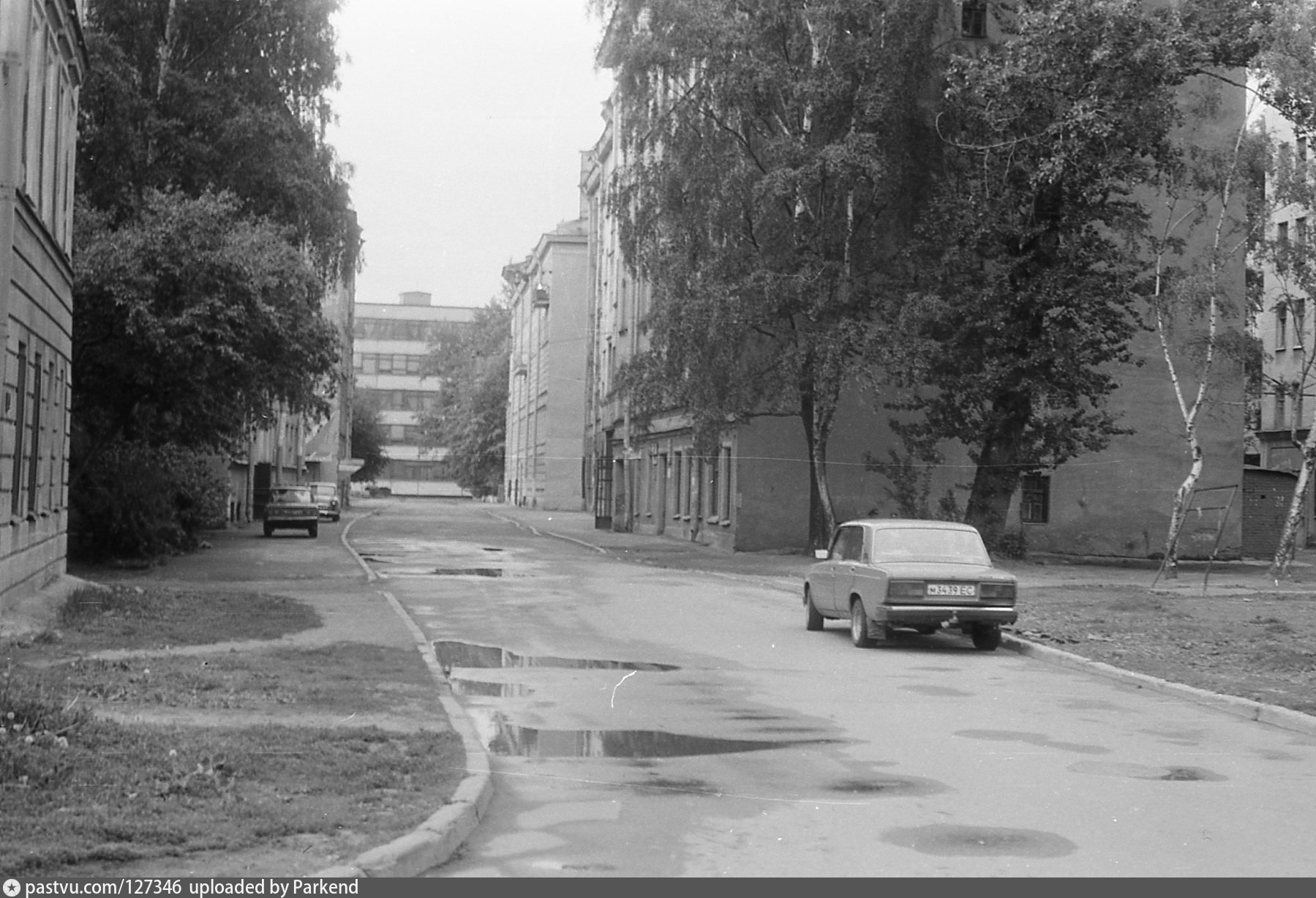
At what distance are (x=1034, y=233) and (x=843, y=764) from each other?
1115 inches

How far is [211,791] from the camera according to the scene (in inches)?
306

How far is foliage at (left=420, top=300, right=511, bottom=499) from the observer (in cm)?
12006

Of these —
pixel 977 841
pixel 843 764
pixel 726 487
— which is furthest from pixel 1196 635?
pixel 726 487

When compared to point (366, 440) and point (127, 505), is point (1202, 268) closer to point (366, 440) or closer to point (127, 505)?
point (127, 505)

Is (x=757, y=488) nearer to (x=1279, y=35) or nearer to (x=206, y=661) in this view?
(x=1279, y=35)

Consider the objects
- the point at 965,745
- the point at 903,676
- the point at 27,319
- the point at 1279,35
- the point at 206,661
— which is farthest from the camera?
the point at 1279,35

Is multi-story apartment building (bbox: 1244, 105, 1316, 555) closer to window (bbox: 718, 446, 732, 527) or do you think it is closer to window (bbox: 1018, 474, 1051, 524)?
window (bbox: 1018, 474, 1051, 524)

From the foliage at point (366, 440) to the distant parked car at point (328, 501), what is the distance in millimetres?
44235

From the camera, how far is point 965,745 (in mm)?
10945

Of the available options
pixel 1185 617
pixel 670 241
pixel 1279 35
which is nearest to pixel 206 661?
pixel 1185 617

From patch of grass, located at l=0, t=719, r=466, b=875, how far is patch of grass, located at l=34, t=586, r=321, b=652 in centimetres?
607

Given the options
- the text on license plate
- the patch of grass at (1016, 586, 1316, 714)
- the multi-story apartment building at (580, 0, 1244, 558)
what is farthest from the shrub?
the text on license plate

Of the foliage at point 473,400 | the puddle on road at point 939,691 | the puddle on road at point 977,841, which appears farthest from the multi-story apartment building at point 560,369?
the puddle on road at point 977,841
